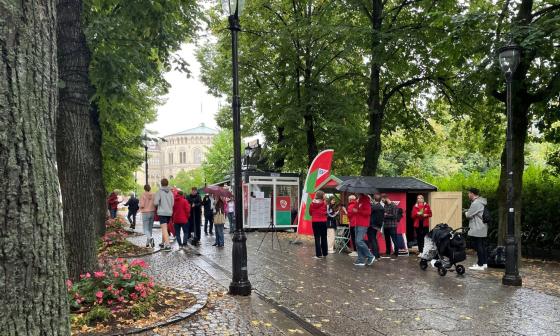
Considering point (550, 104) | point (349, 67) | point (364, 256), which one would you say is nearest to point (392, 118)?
point (349, 67)

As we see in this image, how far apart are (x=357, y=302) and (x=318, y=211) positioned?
18.9ft

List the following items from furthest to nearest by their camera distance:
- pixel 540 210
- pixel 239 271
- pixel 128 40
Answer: pixel 540 210 < pixel 128 40 < pixel 239 271

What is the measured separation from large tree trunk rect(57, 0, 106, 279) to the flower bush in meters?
0.54

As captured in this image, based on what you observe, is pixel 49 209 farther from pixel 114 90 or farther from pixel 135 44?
pixel 135 44

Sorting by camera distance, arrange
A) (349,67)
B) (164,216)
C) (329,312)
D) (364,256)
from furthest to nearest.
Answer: (349,67) < (164,216) < (364,256) < (329,312)

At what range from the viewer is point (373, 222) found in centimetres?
1384

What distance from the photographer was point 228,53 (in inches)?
1038

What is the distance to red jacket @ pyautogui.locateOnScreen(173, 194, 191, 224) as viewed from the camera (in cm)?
1566

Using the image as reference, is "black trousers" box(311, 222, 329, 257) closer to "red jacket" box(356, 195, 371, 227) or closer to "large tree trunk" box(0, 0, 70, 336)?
"red jacket" box(356, 195, 371, 227)

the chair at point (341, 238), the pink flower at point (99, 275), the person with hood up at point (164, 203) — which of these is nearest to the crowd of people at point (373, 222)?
the chair at point (341, 238)

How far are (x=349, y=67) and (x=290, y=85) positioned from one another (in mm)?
3887

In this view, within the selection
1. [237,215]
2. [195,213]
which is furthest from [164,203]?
[237,215]

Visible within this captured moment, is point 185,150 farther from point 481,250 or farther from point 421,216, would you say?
point 481,250

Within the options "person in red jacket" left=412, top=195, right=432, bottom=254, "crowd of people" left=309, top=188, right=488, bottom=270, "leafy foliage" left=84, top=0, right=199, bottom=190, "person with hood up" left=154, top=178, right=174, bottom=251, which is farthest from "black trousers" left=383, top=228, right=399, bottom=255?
"leafy foliage" left=84, top=0, right=199, bottom=190
